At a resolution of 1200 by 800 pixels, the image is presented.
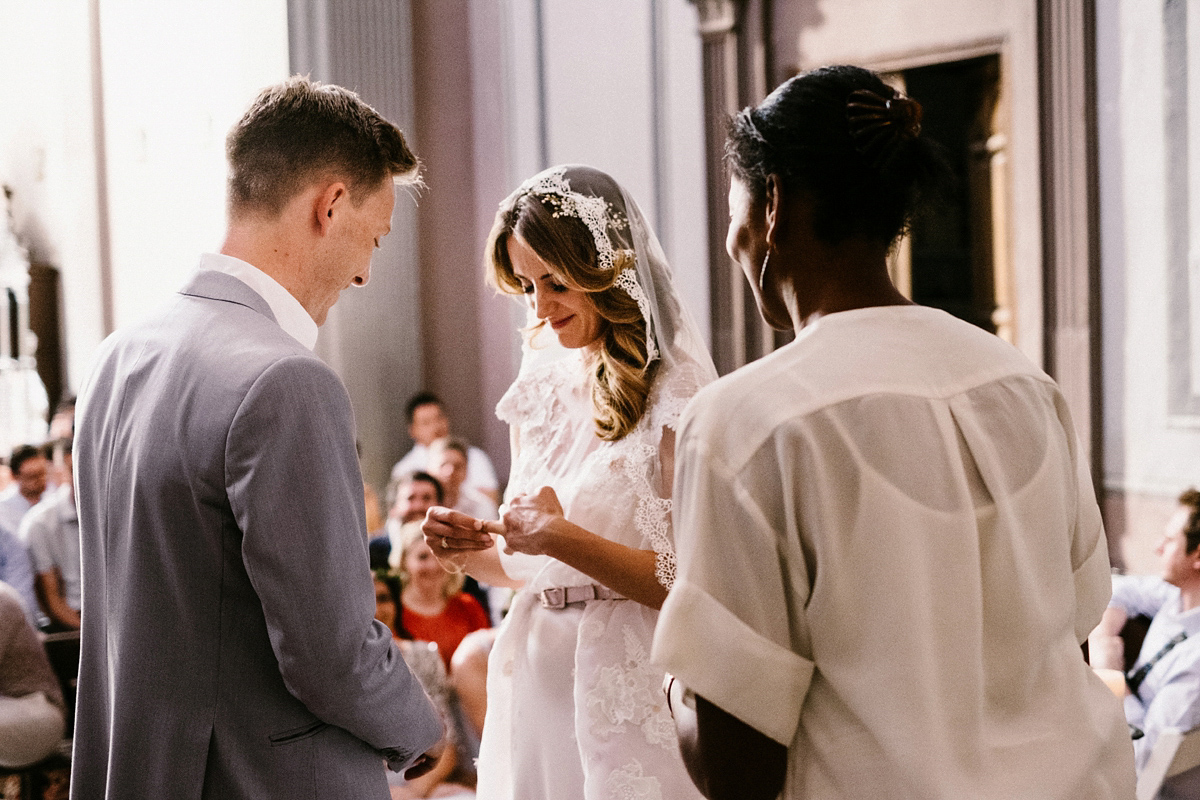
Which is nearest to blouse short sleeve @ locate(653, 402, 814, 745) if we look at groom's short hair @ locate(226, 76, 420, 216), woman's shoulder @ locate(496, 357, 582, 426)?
groom's short hair @ locate(226, 76, 420, 216)

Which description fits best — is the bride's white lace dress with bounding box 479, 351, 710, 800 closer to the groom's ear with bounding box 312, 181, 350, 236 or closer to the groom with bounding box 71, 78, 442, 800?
the groom with bounding box 71, 78, 442, 800

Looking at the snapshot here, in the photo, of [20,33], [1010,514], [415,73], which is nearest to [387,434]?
[415,73]

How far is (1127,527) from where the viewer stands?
484cm

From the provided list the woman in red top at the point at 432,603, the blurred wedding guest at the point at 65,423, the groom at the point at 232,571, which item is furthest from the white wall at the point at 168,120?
the groom at the point at 232,571

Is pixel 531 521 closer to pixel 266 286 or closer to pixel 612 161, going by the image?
pixel 266 286

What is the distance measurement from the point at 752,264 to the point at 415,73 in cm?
662

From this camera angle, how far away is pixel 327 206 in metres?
1.50

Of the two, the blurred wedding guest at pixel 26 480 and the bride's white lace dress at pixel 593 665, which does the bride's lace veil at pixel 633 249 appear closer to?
the bride's white lace dress at pixel 593 665

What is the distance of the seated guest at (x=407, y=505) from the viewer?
447 cm

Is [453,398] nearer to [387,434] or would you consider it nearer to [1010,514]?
[387,434]

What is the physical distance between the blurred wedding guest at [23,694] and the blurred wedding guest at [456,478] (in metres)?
2.25

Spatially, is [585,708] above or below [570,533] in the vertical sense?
below

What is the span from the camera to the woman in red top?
4039 mm

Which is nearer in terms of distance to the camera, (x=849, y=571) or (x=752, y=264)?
(x=849, y=571)
